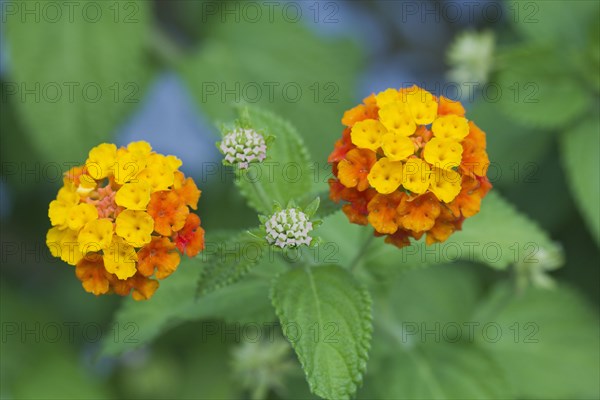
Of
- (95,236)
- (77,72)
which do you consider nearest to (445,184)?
(95,236)

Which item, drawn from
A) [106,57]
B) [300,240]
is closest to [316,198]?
[300,240]

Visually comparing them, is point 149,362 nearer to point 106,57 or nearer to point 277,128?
point 106,57

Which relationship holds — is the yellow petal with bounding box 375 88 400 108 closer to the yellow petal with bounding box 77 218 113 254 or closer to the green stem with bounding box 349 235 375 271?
the green stem with bounding box 349 235 375 271

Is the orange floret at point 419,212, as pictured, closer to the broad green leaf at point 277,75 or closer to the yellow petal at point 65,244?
the yellow petal at point 65,244

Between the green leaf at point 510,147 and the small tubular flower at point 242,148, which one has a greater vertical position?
the green leaf at point 510,147

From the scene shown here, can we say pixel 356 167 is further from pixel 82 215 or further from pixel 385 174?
pixel 82 215

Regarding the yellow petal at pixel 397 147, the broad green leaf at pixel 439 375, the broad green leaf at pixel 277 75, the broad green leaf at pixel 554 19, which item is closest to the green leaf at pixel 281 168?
the yellow petal at pixel 397 147
